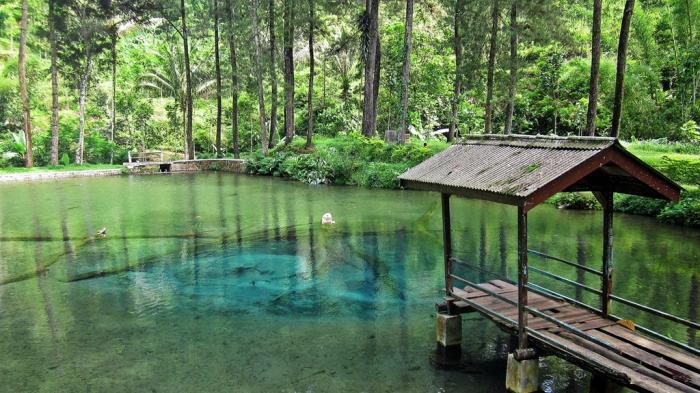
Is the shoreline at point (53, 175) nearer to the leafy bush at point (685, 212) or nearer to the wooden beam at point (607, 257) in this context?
the leafy bush at point (685, 212)

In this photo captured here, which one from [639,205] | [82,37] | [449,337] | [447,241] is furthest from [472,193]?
[82,37]

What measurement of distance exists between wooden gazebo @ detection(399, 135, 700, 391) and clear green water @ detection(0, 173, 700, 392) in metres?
0.71

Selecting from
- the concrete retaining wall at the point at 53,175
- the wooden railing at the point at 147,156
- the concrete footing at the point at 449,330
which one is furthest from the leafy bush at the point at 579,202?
the wooden railing at the point at 147,156

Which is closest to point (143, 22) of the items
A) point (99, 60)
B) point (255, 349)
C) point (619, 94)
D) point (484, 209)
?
point (99, 60)

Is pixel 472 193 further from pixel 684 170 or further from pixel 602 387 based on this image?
pixel 684 170

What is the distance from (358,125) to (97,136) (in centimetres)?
1734

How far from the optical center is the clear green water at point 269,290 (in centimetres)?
667

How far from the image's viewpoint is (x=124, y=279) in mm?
10625

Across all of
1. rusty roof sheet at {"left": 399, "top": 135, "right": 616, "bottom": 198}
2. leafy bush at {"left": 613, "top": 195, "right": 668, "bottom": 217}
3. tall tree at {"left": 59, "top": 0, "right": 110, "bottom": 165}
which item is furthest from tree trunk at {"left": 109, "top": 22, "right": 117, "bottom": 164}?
rusty roof sheet at {"left": 399, "top": 135, "right": 616, "bottom": 198}

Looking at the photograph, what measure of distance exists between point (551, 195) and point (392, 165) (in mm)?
18918

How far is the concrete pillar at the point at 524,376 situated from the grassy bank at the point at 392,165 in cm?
1153

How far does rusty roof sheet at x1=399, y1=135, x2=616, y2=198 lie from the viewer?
17.8ft

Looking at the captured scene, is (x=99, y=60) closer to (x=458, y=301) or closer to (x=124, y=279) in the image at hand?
(x=124, y=279)

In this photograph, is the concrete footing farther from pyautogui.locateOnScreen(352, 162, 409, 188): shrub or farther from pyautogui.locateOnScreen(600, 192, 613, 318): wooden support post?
pyautogui.locateOnScreen(352, 162, 409, 188): shrub
